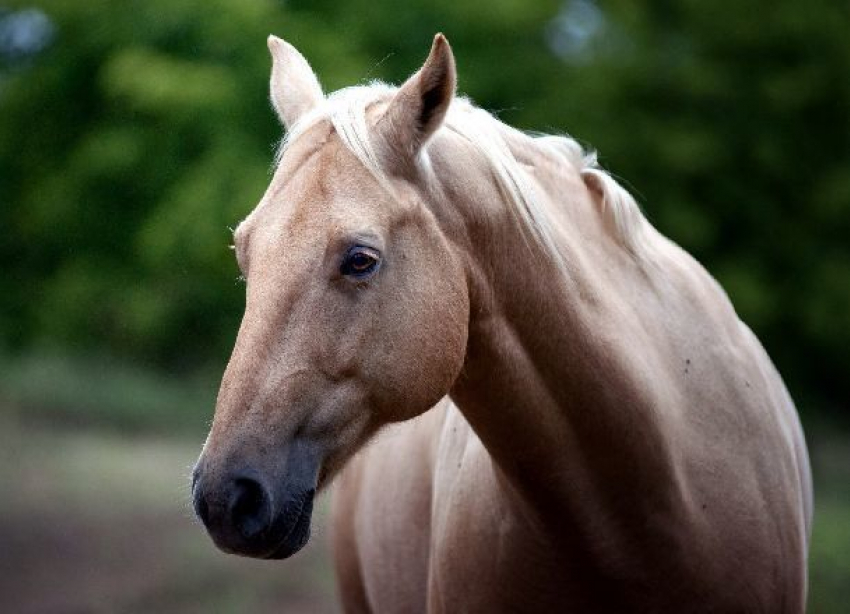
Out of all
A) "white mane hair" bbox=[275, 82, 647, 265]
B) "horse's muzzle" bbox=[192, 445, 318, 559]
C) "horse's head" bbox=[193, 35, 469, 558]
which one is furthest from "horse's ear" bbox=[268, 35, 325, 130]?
"horse's muzzle" bbox=[192, 445, 318, 559]

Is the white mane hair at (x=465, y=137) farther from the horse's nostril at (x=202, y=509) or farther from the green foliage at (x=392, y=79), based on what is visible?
the green foliage at (x=392, y=79)

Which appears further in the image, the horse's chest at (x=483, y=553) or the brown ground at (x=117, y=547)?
the brown ground at (x=117, y=547)

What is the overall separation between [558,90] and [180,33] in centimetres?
366

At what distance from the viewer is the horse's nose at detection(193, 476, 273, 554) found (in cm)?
251

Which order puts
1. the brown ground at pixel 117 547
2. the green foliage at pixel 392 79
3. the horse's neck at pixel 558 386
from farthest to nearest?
the green foliage at pixel 392 79
the brown ground at pixel 117 547
the horse's neck at pixel 558 386

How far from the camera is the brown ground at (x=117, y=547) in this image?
8328mm

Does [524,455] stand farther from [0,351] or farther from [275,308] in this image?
[0,351]

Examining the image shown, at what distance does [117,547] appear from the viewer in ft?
30.8

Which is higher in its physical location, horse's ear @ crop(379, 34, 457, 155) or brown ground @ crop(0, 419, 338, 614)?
horse's ear @ crop(379, 34, 457, 155)

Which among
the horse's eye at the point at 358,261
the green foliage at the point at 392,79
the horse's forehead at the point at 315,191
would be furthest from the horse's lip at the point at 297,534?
the green foliage at the point at 392,79

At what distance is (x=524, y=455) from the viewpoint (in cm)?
302

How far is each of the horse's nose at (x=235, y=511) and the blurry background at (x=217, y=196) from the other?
584 cm

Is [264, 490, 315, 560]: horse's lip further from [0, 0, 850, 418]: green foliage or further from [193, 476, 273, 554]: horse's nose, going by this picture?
[0, 0, 850, 418]: green foliage

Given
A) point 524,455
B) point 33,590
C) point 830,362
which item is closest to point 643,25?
point 830,362
